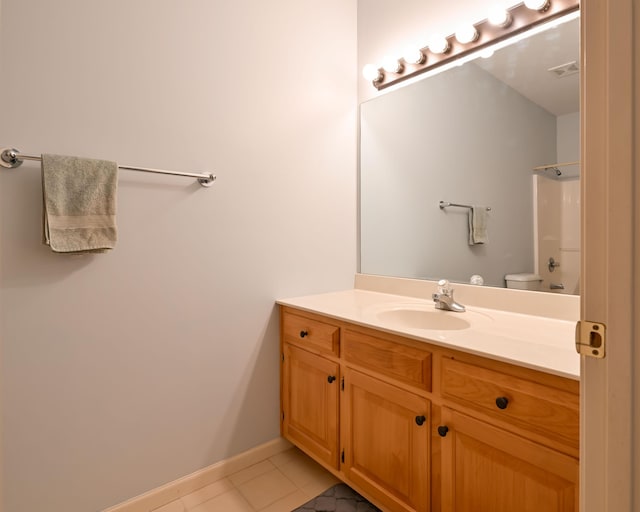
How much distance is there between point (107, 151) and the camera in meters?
1.36

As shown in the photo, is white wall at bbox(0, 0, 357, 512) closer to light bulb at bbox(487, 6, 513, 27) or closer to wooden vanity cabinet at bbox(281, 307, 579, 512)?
wooden vanity cabinet at bbox(281, 307, 579, 512)

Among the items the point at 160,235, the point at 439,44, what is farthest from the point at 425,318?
the point at 439,44

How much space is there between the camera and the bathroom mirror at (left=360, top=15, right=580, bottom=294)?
1404 millimetres

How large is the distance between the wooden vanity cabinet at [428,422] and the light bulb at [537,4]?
137 cm

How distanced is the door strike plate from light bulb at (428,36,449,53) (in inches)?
62.4

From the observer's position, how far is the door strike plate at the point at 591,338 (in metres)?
0.57

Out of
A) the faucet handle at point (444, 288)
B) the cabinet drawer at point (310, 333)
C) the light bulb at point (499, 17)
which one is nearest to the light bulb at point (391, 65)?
the light bulb at point (499, 17)

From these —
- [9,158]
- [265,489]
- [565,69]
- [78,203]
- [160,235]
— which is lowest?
[265,489]

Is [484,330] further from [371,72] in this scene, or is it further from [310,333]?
[371,72]

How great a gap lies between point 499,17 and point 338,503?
213 cm

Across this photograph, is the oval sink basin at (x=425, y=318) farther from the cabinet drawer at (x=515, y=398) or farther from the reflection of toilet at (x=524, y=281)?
the cabinet drawer at (x=515, y=398)

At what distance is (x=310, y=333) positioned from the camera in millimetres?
1664

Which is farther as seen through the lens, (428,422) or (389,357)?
(389,357)

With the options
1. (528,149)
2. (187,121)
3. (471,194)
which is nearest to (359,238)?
(471,194)
